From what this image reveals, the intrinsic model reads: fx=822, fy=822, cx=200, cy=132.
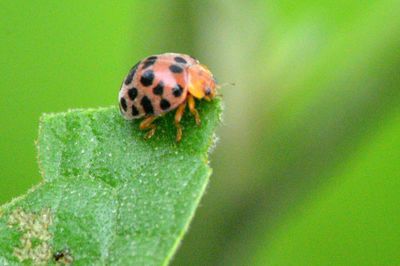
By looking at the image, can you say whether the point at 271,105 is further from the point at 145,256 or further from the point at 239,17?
the point at 145,256

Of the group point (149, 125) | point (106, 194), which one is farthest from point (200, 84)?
point (106, 194)

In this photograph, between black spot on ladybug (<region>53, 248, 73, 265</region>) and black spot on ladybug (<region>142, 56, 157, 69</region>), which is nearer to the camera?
black spot on ladybug (<region>53, 248, 73, 265</region>)

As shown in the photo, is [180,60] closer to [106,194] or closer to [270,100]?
[106,194]

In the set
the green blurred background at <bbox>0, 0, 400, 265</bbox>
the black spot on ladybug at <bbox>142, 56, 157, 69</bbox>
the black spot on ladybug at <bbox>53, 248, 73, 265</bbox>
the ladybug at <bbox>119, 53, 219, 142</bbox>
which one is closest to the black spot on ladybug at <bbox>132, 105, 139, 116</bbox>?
the ladybug at <bbox>119, 53, 219, 142</bbox>

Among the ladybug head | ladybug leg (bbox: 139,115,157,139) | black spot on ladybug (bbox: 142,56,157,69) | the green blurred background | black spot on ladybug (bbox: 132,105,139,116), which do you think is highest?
black spot on ladybug (bbox: 142,56,157,69)

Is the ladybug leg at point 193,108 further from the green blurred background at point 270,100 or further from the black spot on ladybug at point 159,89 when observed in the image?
the green blurred background at point 270,100

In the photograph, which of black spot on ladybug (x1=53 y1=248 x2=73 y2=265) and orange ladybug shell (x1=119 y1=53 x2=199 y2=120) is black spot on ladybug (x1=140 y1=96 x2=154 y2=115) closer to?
orange ladybug shell (x1=119 y1=53 x2=199 y2=120)

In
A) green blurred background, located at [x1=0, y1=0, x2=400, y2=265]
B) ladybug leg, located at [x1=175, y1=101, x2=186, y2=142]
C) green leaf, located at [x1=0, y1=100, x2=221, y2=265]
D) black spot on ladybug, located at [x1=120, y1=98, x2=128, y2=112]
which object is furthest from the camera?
green blurred background, located at [x1=0, y1=0, x2=400, y2=265]

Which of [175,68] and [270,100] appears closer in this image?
[175,68]
